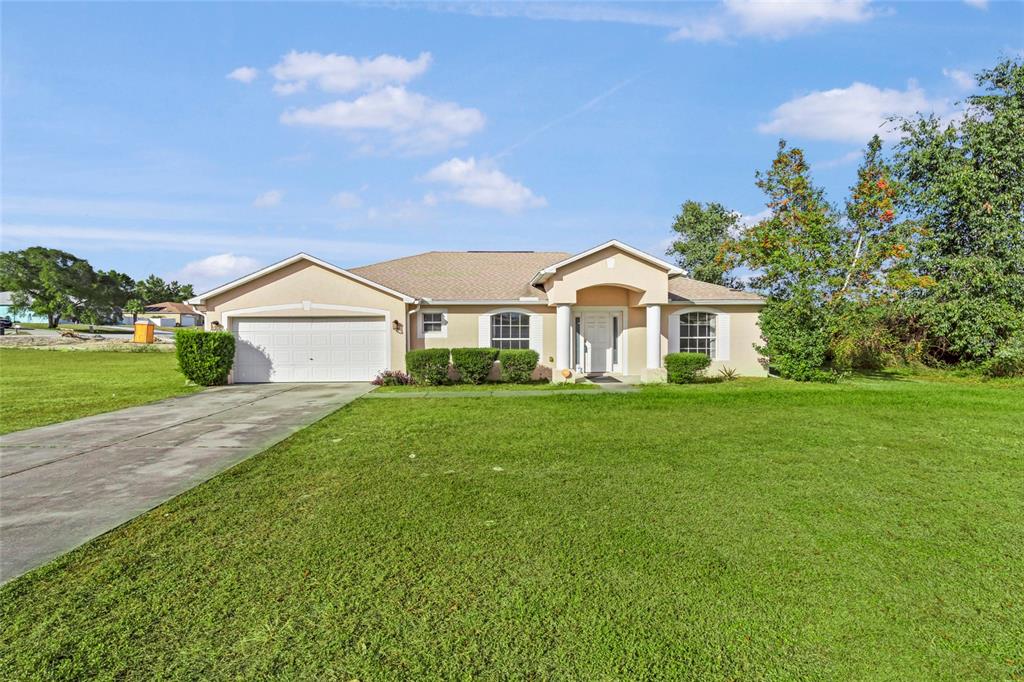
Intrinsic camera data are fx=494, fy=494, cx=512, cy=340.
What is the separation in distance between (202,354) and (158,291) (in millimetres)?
91264

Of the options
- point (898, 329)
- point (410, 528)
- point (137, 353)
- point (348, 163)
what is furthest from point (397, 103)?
point (137, 353)

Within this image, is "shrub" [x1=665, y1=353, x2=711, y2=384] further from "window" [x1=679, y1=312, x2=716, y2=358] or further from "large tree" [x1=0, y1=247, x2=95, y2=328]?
"large tree" [x1=0, y1=247, x2=95, y2=328]

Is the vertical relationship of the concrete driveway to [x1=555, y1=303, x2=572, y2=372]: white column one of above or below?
below

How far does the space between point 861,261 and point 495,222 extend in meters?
15.9

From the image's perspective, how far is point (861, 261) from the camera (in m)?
20.0

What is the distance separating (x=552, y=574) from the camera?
11.9ft

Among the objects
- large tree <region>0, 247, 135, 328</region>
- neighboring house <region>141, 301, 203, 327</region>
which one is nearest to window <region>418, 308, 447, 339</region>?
large tree <region>0, 247, 135, 328</region>

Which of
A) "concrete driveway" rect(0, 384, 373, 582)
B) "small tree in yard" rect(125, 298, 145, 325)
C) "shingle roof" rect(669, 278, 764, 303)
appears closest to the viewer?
"concrete driveway" rect(0, 384, 373, 582)

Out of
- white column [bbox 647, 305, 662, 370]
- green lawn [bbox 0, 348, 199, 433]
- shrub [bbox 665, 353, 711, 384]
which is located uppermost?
white column [bbox 647, 305, 662, 370]

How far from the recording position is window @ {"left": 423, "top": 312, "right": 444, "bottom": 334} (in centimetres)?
1711

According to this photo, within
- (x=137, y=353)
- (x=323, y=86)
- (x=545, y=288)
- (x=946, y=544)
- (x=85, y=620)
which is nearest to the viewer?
(x=85, y=620)

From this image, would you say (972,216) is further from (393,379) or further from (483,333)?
(393,379)

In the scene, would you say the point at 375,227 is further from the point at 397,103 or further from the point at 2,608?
the point at 2,608

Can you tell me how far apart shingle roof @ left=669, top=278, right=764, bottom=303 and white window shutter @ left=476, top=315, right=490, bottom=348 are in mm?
6528
